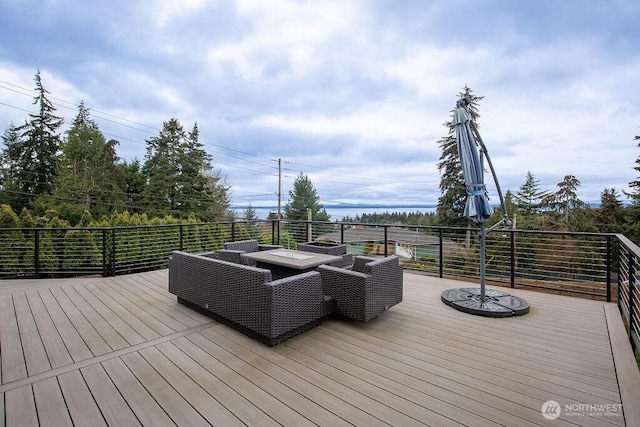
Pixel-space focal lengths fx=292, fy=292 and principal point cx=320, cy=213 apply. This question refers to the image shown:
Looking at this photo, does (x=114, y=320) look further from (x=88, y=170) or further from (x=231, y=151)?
(x=231, y=151)

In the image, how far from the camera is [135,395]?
5.71ft

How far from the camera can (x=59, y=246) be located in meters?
5.16

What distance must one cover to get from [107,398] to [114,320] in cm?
145

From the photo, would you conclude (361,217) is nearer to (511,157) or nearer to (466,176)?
(511,157)

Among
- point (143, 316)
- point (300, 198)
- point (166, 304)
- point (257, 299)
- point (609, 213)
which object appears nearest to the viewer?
point (257, 299)

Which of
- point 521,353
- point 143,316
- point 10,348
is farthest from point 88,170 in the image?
point 521,353

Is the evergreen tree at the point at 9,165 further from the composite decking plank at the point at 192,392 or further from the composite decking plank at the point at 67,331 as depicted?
the composite decking plank at the point at 192,392

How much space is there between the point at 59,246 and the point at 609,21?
10.5 meters

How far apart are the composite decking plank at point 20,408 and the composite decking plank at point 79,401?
5.4 inches

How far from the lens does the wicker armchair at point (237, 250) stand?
391 centimetres

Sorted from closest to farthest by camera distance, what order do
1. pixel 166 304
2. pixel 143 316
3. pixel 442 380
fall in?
pixel 442 380 < pixel 143 316 < pixel 166 304

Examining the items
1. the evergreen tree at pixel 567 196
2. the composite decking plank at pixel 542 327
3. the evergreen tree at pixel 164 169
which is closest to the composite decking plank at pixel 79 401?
the composite decking plank at pixel 542 327

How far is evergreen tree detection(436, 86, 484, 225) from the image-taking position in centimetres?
1761

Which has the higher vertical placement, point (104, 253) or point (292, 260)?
point (292, 260)
